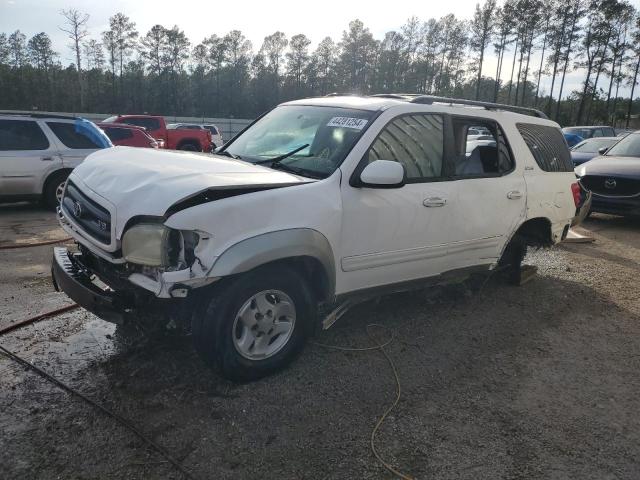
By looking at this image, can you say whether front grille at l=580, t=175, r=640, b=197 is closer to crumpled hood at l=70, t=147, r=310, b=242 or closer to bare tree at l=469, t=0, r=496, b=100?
crumpled hood at l=70, t=147, r=310, b=242

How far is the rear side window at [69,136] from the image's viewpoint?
28.9ft

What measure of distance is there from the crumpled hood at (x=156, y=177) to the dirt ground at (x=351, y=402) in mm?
1093

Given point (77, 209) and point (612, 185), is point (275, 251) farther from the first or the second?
point (612, 185)

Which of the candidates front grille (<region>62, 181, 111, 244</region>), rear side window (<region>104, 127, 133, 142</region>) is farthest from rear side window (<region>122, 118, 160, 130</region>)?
front grille (<region>62, 181, 111, 244</region>)

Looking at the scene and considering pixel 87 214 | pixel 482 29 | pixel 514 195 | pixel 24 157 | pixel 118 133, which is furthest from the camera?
pixel 482 29

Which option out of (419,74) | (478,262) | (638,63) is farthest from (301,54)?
(478,262)

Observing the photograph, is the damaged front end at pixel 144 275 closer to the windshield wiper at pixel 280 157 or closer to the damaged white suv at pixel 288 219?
the damaged white suv at pixel 288 219

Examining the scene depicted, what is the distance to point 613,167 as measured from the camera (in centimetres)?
912

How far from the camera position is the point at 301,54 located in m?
74.8

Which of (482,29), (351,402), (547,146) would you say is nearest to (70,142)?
(547,146)

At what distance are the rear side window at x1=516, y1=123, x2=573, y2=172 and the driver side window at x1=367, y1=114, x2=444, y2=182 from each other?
138 cm

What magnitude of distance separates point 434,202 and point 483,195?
28.0 inches

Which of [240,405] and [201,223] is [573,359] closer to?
[240,405]

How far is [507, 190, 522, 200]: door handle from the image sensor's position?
464cm
